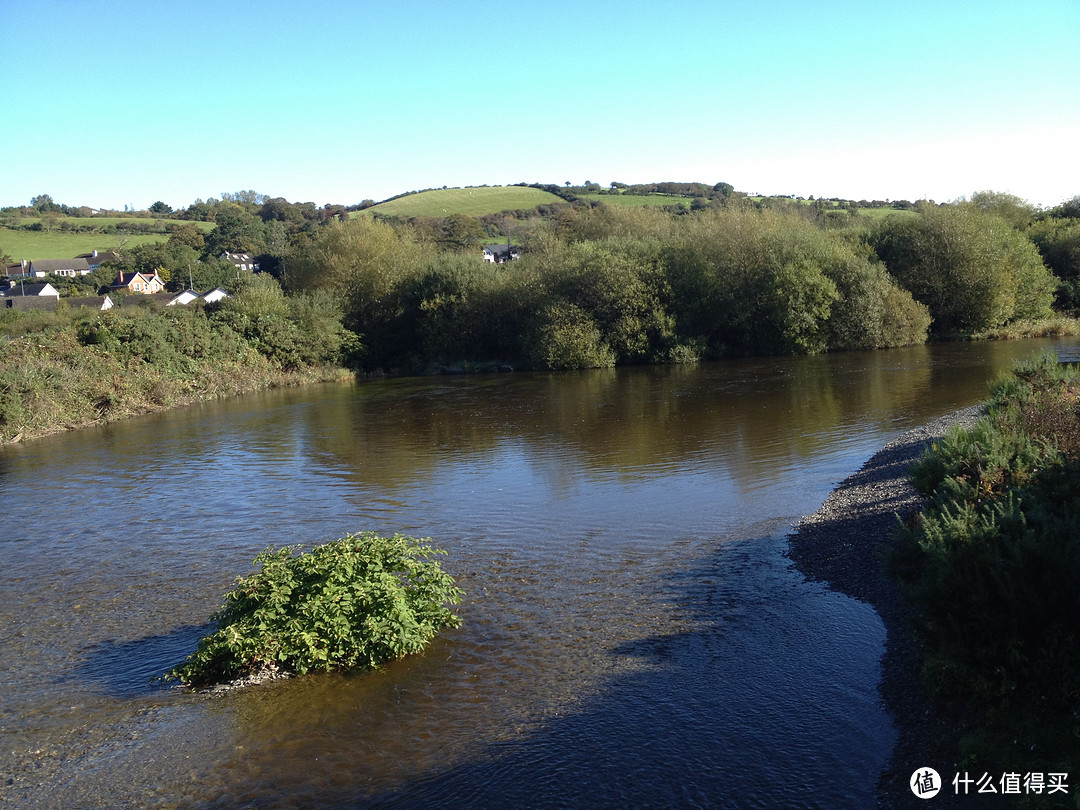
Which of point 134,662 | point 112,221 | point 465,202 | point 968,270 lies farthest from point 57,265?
point 134,662

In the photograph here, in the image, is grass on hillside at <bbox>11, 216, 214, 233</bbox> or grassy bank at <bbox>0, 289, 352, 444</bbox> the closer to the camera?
grassy bank at <bbox>0, 289, 352, 444</bbox>

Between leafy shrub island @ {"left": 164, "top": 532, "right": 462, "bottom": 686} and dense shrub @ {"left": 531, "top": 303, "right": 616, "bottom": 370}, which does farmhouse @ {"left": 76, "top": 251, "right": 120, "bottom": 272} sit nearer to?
dense shrub @ {"left": 531, "top": 303, "right": 616, "bottom": 370}

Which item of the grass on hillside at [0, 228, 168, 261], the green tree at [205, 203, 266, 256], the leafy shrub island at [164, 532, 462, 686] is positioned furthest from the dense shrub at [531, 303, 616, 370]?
the grass on hillside at [0, 228, 168, 261]

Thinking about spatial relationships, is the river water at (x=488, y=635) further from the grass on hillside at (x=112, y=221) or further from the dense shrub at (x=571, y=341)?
the grass on hillside at (x=112, y=221)

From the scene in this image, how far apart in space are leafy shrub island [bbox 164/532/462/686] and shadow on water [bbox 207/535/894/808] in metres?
0.66

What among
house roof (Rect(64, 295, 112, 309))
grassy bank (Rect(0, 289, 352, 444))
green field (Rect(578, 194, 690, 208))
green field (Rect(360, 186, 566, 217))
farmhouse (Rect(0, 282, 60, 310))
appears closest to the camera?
grassy bank (Rect(0, 289, 352, 444))

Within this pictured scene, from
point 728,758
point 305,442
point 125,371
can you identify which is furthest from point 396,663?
point 125,371

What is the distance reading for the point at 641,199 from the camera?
10275 centimetres

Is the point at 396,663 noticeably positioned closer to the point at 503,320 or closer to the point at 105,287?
the point at 503,320

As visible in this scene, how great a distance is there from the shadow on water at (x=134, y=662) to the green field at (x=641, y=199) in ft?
303

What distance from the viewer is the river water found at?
666 centimetres

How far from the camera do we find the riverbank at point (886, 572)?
618 centimetres

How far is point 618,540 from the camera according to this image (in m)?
12.9

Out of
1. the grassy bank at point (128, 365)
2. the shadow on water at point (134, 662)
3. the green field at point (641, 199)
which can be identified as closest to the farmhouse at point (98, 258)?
the grassy bank at point (128, 365)
